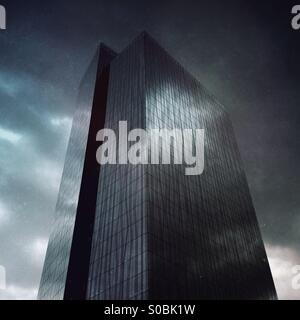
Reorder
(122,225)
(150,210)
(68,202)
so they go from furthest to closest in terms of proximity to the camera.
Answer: (68,202)
(122,225)
(150,210)

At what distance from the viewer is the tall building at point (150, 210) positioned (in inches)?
1330

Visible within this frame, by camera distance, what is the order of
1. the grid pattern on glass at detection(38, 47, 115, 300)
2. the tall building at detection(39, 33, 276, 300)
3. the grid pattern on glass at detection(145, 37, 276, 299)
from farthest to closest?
the grid pattern on glass at detection(38, 47, 115, 300), the grid pattern on glass at detection(145, 37, 276, 299), the tall building at detection(39, 33, 276, 300)

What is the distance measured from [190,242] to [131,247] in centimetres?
886

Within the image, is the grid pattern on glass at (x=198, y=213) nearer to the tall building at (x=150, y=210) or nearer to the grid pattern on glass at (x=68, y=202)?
the tall building at (x=150, y=210)

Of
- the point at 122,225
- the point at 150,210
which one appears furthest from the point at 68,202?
the point at 150,210

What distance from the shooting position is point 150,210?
3469 centimetres

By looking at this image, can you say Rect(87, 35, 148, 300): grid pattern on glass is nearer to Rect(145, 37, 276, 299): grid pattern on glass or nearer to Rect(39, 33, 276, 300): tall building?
Rect(39, 33, 276, 300): tall building

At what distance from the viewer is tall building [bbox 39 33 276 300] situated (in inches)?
1330

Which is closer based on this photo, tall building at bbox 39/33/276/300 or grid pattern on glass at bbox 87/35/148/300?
grid pattern on glass at bbox 87/35/148/300

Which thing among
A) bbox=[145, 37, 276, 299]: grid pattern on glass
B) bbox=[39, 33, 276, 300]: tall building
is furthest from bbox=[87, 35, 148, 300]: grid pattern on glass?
bbox=[145, 37, 276, 299]: grid pattern on glass

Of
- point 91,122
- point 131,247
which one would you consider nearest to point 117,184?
point 131,247

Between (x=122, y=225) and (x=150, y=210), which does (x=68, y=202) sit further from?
(x=150, y=210)

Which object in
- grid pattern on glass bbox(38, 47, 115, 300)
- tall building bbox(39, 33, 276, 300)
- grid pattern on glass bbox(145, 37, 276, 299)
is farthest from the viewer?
grid pattern on glass bbox(38, 47, 115, 300)

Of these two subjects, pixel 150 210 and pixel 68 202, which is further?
pixel 68 202
